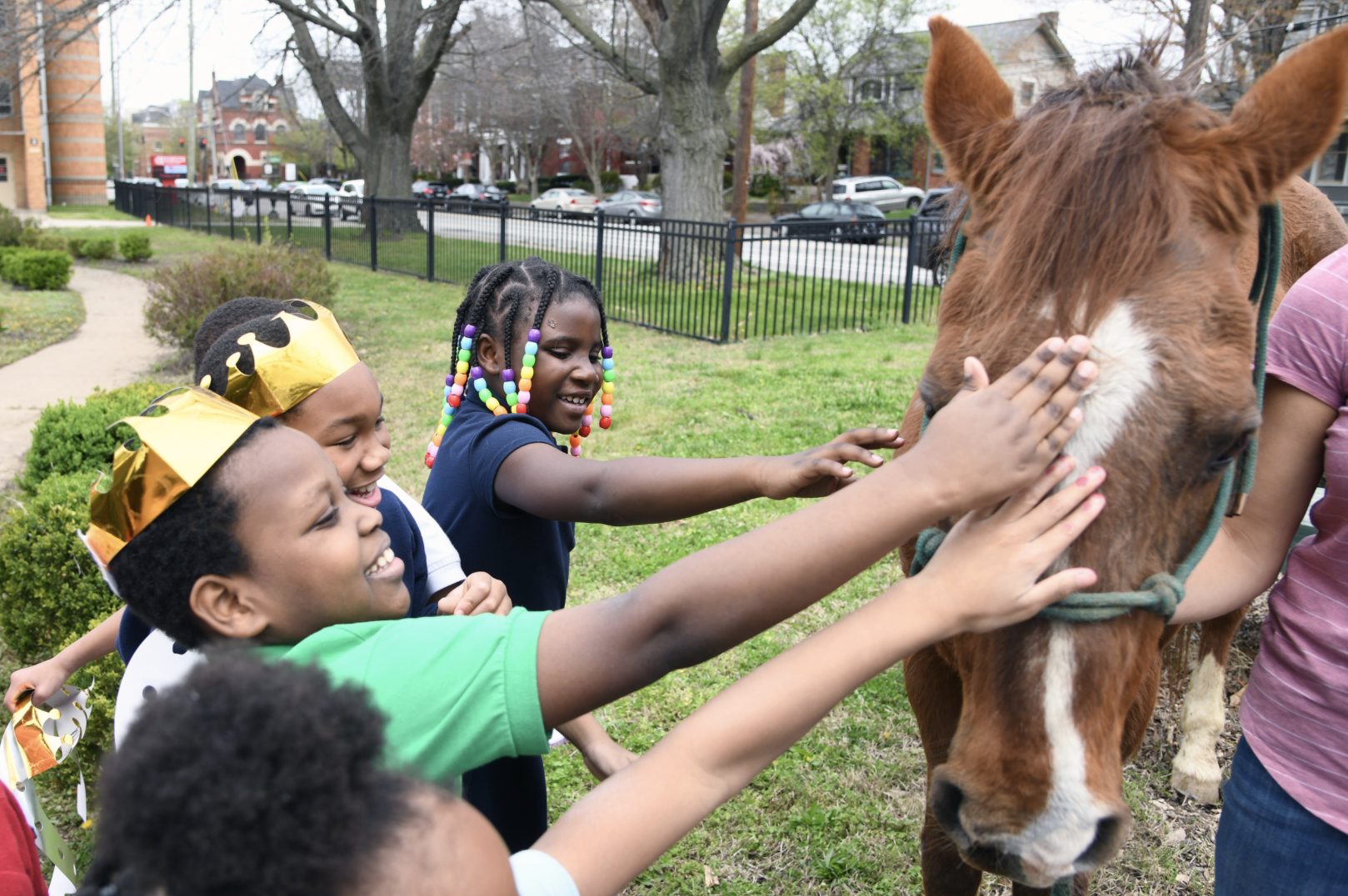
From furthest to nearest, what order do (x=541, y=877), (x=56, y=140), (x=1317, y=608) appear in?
(x=56, y=140)
(x=1317, y=608)
(x=541, y=877)

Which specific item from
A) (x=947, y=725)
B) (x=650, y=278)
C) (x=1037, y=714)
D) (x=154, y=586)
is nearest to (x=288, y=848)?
(x=154, y=586)

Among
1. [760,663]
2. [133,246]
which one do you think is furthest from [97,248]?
[760,663]

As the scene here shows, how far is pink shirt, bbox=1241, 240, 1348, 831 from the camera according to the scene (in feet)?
5.58

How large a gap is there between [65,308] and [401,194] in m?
12.0

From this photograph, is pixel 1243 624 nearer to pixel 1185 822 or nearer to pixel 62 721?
pixel 1185 822

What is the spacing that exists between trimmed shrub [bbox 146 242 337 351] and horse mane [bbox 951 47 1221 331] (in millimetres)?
9624

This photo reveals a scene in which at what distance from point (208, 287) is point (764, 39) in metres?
9.13

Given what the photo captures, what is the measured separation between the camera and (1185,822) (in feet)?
12.2

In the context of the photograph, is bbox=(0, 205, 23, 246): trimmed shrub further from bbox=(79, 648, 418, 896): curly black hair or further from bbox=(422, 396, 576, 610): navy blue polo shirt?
bbox=(79, 648, 418, 896): curly black hair

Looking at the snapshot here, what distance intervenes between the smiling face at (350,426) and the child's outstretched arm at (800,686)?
0.98 m

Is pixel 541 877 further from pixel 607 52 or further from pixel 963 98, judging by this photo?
pixel 607 52

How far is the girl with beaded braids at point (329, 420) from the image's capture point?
1.99m

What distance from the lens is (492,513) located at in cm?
245

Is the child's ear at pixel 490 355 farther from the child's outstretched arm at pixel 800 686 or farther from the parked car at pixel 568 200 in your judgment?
the parked car at pixel 568 200
